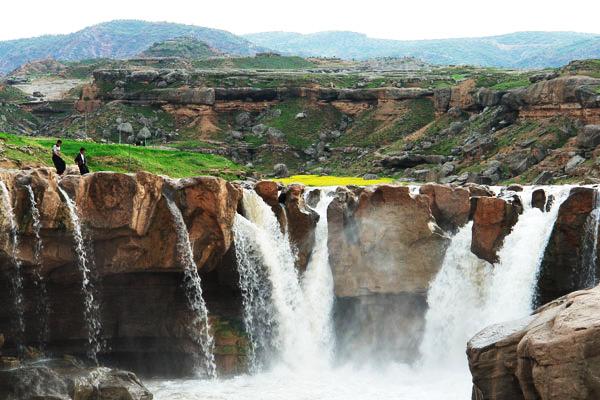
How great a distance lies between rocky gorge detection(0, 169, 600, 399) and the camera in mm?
32625

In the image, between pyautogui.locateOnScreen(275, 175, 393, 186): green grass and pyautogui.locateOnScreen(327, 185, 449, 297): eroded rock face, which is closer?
pyautogui.locateOnScreen(327, 185, 449, 297): eroded rock face

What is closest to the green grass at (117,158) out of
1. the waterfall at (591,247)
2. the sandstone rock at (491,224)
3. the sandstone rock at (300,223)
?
the sandstone rock at (300,223)

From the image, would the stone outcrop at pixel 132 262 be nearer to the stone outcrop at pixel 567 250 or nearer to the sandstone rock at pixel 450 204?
the sandstone rock at pixel 450 204

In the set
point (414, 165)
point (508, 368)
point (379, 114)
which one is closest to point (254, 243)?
point (508, 368)

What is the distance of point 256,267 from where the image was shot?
3828 centimetres

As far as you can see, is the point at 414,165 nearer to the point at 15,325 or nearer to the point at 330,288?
the point at 330,288

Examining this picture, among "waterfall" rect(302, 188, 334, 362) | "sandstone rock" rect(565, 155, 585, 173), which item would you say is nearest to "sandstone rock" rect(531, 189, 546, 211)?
"waterfall" rect(302, 188, 334, 362)

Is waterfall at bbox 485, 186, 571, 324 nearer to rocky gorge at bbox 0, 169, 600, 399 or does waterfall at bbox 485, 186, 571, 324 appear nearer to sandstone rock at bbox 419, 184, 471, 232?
rocky gorge at bbox 0, 169, 600, 399

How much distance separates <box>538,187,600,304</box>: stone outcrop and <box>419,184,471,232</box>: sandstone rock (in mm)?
3891

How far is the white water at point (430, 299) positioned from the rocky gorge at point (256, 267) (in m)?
0.06

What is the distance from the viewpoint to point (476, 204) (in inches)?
1559

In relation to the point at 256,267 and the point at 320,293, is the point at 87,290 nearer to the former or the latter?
the point at 256,267

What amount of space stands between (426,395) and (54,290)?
1415 cm

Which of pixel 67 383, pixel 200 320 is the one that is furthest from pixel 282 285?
pixel 67 383
